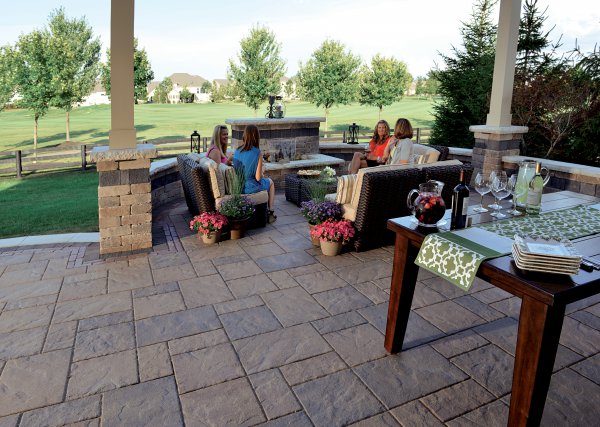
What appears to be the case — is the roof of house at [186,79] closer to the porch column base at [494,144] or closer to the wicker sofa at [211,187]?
the porch column base at [494,144]

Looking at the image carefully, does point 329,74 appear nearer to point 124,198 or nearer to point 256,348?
point 124,198

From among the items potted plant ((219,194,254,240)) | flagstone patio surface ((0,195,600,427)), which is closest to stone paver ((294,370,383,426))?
flagstone patio surface ((0,195,600,427))

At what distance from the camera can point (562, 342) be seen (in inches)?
110

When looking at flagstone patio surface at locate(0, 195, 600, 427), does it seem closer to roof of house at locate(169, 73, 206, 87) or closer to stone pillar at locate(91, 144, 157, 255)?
stone pillar at locate(91, 144, 157, 255)

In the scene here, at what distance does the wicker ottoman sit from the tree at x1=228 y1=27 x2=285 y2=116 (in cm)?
1500

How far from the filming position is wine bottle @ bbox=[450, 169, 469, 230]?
2381 mm

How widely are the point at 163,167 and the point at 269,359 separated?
4.38m

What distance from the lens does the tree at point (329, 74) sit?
21.7 m

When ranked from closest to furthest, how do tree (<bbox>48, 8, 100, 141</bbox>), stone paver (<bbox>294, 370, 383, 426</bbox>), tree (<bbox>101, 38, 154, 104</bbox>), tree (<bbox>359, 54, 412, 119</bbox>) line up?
stone paver (<bbox>294, 370, 383, 426</bbox>) < tree (<bbox>48, 8, 100, 141</bbox>) < tree (<bbox>101, 38, 154, 104</bbox>) < tree (<bbox>359, 54, 412, 119</bbox>)

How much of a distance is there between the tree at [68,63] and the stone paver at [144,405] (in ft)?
60.8

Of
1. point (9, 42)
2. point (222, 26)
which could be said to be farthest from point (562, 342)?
point (222, 26)

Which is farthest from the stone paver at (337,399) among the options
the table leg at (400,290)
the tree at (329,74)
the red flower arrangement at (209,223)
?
the tree at (329,74)

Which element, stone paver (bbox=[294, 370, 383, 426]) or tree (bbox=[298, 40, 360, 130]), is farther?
tree (bbox=[298, 40, 360, 130])

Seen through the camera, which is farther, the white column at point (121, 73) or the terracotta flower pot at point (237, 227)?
the terracotta flower pot at point (237, 227)
